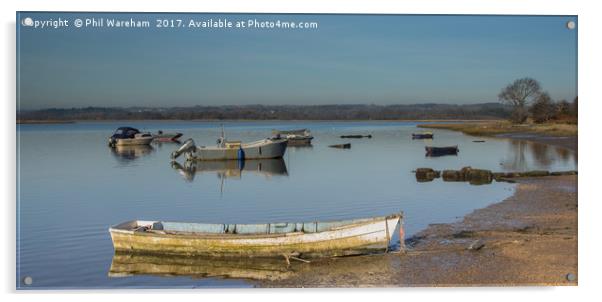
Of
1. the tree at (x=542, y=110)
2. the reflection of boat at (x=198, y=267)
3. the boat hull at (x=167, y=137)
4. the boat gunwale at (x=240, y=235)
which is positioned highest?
the tree at (x=542, y=110)

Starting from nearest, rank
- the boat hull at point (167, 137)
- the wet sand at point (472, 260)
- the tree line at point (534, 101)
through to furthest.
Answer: the wet sand at point (472, 260) < the tree line at point (534, 101) < the boat hull at point (167, 137)

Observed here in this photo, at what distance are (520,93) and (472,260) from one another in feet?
26.5

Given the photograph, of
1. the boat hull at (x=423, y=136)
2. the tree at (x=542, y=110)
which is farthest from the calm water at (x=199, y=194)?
the boat hull at (x=423, y=136)

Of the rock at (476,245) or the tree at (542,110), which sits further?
the tree at (542,110)

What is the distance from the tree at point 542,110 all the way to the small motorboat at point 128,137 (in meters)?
35.1

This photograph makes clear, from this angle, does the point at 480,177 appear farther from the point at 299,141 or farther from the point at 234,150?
the point at 299,141

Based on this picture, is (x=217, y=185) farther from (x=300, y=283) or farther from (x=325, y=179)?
(x=300, y=283)

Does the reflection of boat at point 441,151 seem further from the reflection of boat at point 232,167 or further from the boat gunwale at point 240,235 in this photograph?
the boat gunwale at point 240,235

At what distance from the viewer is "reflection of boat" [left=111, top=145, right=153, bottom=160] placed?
151 ft

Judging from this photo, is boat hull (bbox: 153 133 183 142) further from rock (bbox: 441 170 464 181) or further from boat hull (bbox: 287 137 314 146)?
rock (bbox: 441 170 464 181)

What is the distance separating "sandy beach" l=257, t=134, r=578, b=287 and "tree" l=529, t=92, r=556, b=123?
11.4ft

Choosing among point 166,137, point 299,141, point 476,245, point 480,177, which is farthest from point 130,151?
point 476,245

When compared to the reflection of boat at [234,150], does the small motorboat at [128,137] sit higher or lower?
higher

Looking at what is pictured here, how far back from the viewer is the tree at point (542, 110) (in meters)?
19.8
